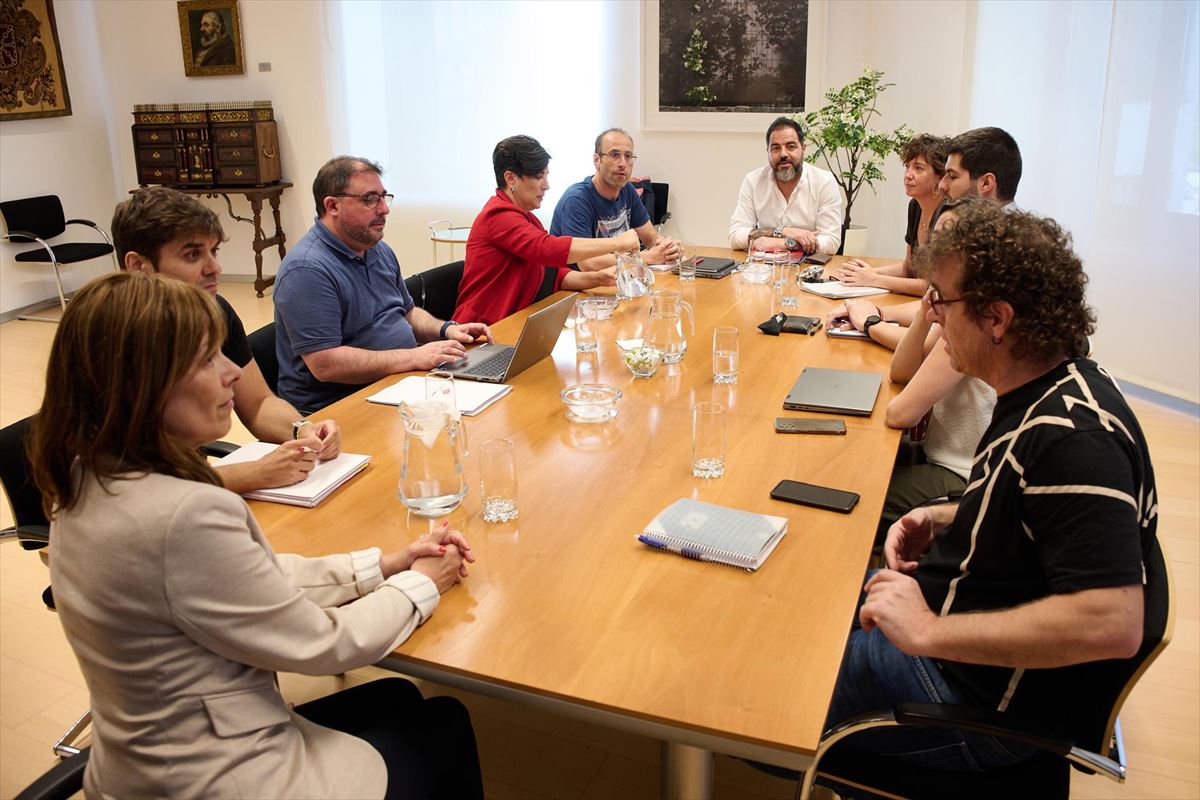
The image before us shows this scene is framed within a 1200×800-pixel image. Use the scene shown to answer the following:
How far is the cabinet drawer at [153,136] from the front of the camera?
7.44 meters

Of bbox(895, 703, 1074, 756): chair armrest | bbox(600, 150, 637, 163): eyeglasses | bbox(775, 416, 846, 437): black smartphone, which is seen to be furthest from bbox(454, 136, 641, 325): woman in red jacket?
bbox(895, 703, 1074, 756): chair armrest

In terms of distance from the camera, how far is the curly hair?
1508 mm

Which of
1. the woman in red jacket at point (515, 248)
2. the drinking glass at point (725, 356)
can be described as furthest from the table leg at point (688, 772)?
the woman in red jacket at point (515, 248)

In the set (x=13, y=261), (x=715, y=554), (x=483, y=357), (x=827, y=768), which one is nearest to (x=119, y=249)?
(x=483, y=357)

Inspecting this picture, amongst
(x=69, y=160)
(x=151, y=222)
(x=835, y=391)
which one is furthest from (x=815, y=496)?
(x=69, y=160)

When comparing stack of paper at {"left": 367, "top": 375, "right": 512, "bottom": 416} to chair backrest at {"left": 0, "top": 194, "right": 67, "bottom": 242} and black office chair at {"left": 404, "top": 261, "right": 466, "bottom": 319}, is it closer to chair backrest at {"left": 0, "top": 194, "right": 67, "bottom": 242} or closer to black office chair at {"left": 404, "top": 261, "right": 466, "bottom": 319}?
black office chair at {"left": 404, "top": 261, "right": 466, "bottom": 319}

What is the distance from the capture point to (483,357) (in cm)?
286

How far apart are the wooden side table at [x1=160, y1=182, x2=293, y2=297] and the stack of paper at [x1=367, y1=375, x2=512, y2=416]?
533 centimetres

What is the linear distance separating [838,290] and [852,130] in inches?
97.7

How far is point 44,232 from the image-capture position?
6.94 m

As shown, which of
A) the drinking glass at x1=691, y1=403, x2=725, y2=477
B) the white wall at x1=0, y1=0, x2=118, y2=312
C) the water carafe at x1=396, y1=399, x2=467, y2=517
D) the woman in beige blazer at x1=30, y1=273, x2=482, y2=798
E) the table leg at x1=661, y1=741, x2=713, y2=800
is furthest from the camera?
the white wall at x1=0, y1=0, x2=118, y2=312

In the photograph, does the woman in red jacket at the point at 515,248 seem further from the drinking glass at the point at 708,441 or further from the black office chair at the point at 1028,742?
the black office chair at the point at 1028,742

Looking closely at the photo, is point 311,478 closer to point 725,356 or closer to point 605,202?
point 725,356

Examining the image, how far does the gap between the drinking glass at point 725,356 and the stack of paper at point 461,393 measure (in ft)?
1.94
